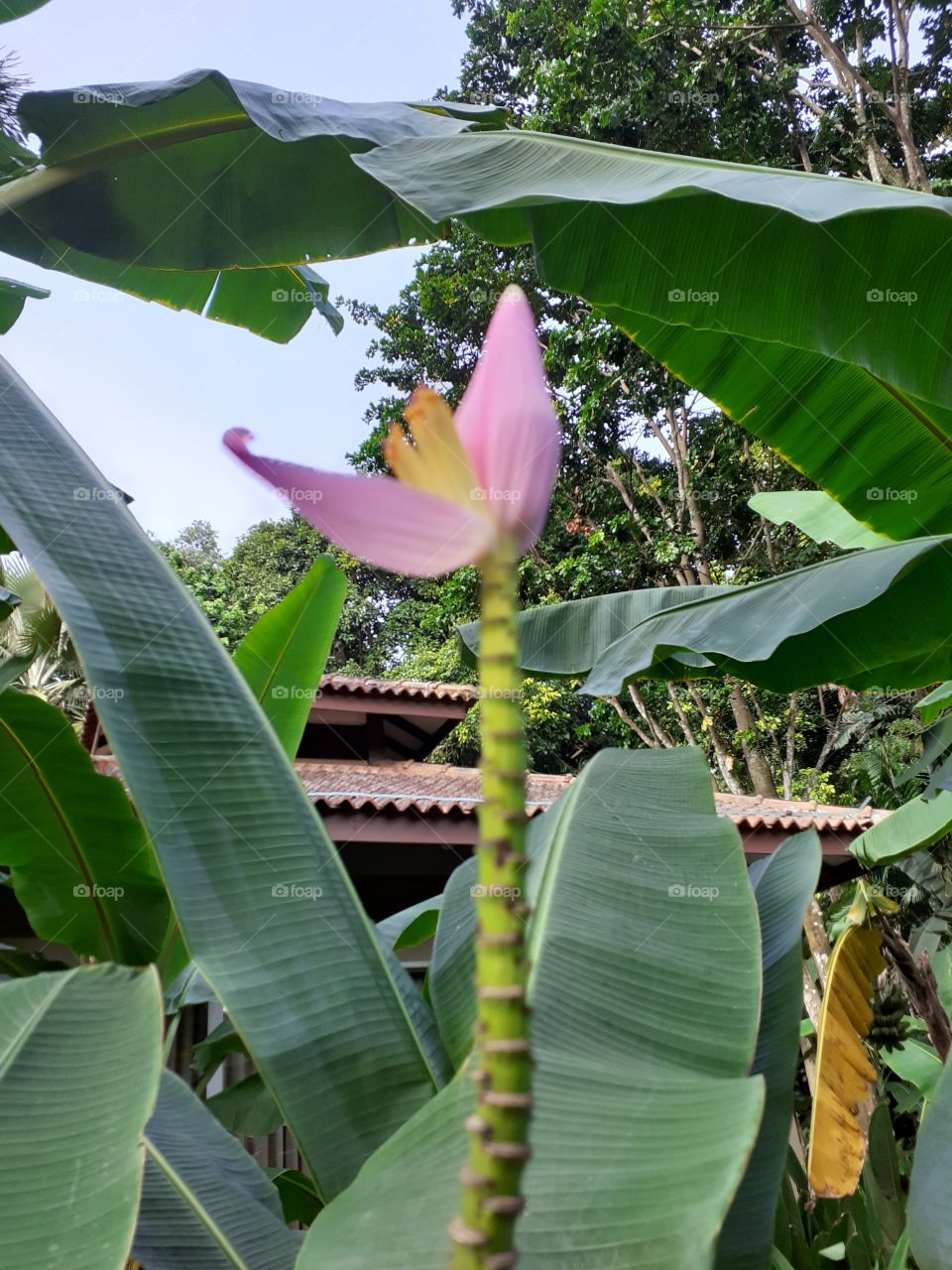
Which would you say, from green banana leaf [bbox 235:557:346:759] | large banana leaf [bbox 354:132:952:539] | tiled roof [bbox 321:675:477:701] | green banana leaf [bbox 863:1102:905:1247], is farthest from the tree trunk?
large banana leaf [bbox 354:132:952:539]

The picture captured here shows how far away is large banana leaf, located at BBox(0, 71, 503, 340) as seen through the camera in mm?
1603

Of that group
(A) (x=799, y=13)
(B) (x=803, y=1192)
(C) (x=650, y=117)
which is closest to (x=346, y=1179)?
(B) (x=803, y=1192)

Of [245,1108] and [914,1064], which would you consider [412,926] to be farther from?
[914,1064]

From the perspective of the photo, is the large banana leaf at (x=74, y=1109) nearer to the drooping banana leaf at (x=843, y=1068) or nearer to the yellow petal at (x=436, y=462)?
the yellow petal at (x=436, y=462)

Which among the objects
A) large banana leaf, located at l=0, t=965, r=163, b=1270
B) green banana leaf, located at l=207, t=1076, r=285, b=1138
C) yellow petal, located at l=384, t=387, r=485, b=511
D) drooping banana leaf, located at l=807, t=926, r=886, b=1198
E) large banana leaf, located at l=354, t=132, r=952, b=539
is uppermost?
large banana leaf, located at l=354, t=132, r=952, b=539

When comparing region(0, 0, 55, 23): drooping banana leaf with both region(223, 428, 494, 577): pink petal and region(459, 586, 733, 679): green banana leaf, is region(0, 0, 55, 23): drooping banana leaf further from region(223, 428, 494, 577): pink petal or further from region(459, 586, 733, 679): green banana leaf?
region(223, 428, 494, 577): pink petal

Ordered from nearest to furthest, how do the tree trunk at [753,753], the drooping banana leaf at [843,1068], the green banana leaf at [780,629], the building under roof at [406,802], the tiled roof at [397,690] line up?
the drooping banana leaf at [843,1068] → the green banana leaf at [780,629] → the building under roof at [406,802] → the tiled roof at [397,690] → the tree trunk at [753,753]

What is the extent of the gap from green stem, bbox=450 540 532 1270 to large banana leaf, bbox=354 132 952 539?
79 centimetres

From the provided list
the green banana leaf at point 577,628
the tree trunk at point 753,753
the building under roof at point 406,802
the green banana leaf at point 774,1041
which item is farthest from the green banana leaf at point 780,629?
the tree trunk at point 753,753

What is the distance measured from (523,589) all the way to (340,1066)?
8237 mm

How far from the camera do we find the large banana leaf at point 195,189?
63.1 inches

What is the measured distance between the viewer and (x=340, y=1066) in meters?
0.62

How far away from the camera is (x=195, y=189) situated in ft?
5.58

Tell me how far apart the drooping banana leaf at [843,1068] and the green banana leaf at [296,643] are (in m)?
0.86
